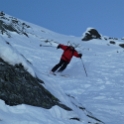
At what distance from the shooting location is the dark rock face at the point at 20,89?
4746mm

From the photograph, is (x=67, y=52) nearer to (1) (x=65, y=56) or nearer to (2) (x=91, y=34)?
(1) (x=65, y=56)

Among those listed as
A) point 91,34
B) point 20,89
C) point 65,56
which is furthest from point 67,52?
point 91,34

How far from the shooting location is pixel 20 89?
16.9 feet

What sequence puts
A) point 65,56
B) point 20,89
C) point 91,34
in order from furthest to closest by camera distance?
1. point 91,34
2. point 65,56
3. point 20,89

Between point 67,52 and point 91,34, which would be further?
point 91,34

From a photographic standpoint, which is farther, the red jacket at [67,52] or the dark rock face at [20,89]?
the red jacket at [67,52]

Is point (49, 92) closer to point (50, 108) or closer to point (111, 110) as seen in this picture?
point (50, 108)

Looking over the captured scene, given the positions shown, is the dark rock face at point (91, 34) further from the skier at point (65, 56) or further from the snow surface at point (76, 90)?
the skier at point (65, 56)

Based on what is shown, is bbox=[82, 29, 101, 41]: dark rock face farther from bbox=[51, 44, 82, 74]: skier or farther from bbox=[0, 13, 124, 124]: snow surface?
bbox=[51, 44, 82, 74]: skier

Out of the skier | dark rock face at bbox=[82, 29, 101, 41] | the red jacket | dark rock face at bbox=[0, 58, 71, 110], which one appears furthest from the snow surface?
dark rock face at bbox=[82, 29, 101, 41]

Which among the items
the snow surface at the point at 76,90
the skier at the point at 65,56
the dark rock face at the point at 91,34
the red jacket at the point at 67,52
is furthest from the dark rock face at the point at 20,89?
the dark rock face at the point at 91,34

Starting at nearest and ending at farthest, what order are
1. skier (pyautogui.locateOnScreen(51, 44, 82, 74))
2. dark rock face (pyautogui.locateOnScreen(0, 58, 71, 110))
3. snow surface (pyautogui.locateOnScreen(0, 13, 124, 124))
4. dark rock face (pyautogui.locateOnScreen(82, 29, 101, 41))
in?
1. snow surface (pyautogui.locateOnScreen(0, 13, 124, 124))
2. dark rock face (pyautogui.locateOnScreen(0, 58, 71, 110))
3. skier (pyautogui.locateOnScreen(51, 44, 82, 74))
4. dark rock face (pyautogui.locateOnScreen(82, 29, 101, 41))

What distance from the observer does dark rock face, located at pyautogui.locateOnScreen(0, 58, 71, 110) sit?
4.75 metres

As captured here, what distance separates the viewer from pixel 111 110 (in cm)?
777
